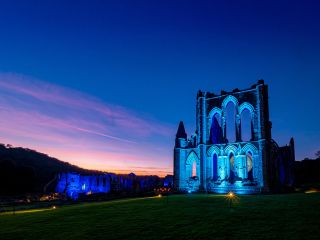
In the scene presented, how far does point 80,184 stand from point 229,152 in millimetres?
35667

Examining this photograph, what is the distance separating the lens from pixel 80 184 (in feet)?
200

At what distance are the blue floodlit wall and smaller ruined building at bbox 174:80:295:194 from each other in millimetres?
25749

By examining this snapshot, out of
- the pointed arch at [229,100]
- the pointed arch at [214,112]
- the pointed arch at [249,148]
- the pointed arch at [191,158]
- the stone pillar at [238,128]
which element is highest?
the pointed arch at [229,100]

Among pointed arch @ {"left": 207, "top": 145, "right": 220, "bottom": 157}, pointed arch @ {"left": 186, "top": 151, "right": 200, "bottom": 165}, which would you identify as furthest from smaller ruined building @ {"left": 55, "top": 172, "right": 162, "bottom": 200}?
pointed arch @ {"left": 207, "top": 145, "right": 220, "bottom": 157}

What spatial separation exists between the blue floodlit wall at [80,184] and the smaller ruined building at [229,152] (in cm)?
2575

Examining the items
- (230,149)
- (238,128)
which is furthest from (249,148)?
(238,128)

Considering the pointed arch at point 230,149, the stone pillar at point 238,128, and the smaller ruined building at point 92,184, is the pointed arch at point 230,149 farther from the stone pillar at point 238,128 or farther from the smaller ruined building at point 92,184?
the smaller ruined building at point 92,184

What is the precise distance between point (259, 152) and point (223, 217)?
19515 mm

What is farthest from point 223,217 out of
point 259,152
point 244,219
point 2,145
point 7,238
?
point 2,145

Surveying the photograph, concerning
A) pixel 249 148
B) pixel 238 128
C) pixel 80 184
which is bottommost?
pixel 80 184

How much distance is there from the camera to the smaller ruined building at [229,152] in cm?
3359

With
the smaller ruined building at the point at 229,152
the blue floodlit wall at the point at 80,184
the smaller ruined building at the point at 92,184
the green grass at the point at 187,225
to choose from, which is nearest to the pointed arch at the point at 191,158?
the smaller ruined building at the point at 229,152

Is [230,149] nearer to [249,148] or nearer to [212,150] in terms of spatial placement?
[249,148]

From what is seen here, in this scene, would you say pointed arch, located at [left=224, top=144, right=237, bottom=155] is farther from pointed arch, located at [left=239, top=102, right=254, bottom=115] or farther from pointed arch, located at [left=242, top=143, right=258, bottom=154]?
pointed arch, located at [left=239, top=102, right=254, bottom=115]
